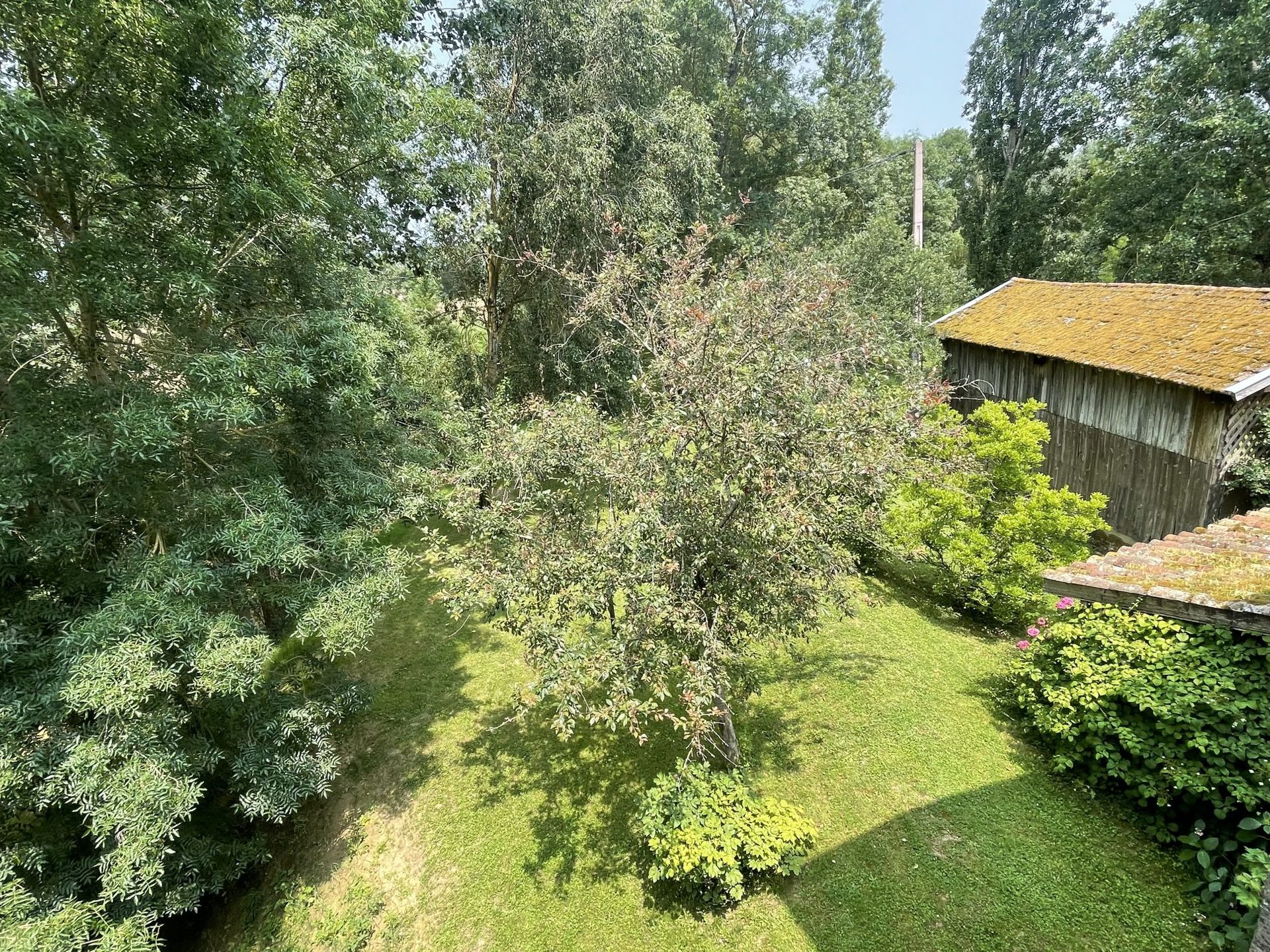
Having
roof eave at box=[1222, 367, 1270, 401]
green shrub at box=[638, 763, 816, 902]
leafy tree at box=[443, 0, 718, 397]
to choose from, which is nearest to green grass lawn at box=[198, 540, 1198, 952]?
green shrub at box=[638, 763, 816, 902]

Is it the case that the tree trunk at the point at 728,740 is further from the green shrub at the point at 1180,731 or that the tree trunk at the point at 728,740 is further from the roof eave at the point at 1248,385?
the roof eave at the point at 1248,385

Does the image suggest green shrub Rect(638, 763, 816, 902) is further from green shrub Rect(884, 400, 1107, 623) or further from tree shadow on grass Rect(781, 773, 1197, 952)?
green shrub Rect(884, 400, 1107, 623)

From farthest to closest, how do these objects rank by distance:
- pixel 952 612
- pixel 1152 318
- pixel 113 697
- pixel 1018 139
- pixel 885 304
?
pixel 1018 139 → pixel 885 304 → pixel 1152 318 → pixel 952 612 → pixel 113 697

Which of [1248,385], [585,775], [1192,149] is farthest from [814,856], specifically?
[1192,149]

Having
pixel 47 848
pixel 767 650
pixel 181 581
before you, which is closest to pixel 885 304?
pixel 767 650

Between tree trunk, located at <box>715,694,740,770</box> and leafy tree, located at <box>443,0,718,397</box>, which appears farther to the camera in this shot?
leafy tree, located at <box>443,0,718,397</box>

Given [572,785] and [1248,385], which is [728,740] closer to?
[572,785]

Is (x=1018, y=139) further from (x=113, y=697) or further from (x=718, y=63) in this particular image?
(x=113, y=697)
